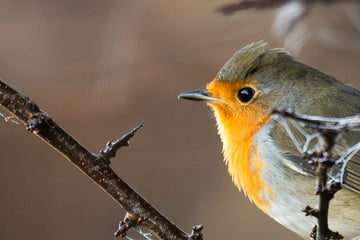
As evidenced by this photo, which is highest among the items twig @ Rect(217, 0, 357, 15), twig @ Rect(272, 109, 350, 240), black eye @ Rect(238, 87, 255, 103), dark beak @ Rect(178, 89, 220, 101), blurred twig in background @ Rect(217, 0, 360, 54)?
blurred twig in background @ Rect(217, 0, 360, 54)

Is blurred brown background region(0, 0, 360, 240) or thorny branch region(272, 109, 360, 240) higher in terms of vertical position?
blurred brown background region(0, 0, 360, 240)

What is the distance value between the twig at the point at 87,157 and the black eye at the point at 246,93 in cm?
109

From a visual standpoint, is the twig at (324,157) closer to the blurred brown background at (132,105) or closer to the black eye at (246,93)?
the black eye at (246,93)

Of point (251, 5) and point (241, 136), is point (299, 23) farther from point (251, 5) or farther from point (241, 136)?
point (241, 136)

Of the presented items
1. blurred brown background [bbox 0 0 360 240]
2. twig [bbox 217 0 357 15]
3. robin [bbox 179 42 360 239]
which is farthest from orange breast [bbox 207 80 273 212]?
blurred brown background [bbox 0 0 360 240]

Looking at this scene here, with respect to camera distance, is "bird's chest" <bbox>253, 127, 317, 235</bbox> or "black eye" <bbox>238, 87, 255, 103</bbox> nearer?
"bird's chest" <bbox>253, 127, 317, 235</bbox>

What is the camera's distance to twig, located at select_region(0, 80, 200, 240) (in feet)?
6.84

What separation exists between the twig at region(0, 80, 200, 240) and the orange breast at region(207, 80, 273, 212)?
84 cm

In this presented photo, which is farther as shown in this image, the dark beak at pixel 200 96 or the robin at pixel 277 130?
the dark beak at pixel 200 96

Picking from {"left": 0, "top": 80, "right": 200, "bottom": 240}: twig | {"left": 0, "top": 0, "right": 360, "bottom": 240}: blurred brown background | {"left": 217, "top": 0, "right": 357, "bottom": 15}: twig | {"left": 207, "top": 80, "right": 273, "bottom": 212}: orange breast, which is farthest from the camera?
{"left": 0, "top": 0, "right": 360, "bottom": 240}: blurred brown background

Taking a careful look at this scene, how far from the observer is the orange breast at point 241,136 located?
3002 millimetres

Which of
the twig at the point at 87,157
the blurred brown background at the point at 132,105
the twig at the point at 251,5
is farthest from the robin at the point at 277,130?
the blurred brown background at the point at 132,105

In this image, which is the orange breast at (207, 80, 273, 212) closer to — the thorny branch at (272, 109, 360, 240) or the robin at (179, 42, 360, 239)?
the robin at (179, 42, 360, 239)

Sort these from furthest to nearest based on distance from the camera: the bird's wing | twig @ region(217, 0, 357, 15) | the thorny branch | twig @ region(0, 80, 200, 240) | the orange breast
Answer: twig @ region(217, 0, 357, 15) < the orange breast < the bird's wing < twig @ region(0, 80, 200, 240) < the thorny branch
